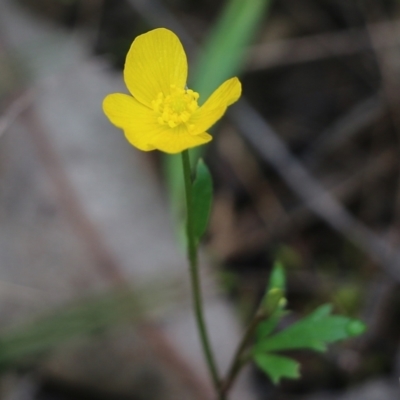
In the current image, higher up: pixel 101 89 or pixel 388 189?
pixel 101 89

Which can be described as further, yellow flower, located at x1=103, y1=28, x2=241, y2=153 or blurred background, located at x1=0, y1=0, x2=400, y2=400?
blurred background, located at x1=0, y1=0, x2=400, y2=400

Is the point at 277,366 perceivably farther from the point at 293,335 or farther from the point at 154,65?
the point at 154,65

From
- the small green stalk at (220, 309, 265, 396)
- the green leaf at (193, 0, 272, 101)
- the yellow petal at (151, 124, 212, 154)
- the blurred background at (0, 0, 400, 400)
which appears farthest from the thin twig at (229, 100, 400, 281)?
the yellow petal at (151, 124, 212, 154)

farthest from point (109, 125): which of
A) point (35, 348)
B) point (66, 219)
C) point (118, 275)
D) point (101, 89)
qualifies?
point (35, 348)

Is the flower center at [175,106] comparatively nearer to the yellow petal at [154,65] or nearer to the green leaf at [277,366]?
the yellow petal at [154,65]

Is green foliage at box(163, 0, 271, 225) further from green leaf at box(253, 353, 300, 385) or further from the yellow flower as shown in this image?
green leaf at box(253, 353, 300, 385)

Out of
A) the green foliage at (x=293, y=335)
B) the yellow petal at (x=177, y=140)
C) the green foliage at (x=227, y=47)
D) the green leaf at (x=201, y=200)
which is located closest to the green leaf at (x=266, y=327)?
the green foliage at (x=293, y=335)

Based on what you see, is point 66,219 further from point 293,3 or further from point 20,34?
point 293,3
